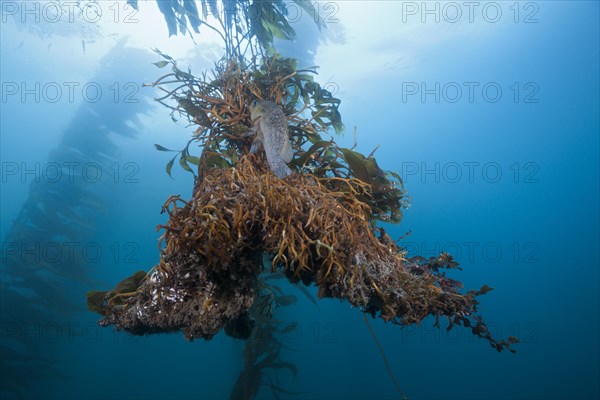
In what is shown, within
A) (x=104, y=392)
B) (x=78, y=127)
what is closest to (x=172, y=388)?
(x=104, y=392)

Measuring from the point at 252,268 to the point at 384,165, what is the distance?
37.8 m

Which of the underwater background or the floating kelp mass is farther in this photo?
the underwater background

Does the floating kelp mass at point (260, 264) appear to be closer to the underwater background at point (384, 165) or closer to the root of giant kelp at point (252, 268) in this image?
the root of giant kelp at point (252, 268)

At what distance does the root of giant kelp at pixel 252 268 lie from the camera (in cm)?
177

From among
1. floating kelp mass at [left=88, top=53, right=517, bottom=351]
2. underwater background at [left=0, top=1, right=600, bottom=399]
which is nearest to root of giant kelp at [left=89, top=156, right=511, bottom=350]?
floating kelp mass at [left=88, top=53, right=517, bottom=351]

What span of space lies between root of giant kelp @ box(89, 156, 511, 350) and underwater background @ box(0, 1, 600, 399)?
1175 mm

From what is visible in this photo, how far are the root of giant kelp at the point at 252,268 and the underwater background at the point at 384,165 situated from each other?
1.18m

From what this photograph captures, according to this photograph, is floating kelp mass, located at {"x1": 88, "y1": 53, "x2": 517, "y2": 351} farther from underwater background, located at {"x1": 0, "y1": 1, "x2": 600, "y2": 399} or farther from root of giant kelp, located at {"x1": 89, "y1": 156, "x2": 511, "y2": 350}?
underwater background, located at {"x1": 0, "y1": 1, "x2": 600, "y2": 399}

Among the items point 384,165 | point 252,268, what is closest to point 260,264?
point 252,268

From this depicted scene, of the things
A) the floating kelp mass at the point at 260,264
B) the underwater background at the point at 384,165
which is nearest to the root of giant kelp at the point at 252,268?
the floating kelp mass at the point at 260,264

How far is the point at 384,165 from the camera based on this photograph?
3766 centimetres

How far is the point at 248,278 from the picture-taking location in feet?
6.47

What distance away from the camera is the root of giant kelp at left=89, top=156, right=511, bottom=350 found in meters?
1.77

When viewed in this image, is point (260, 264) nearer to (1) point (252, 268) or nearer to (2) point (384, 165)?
(1) point (252, 268)
